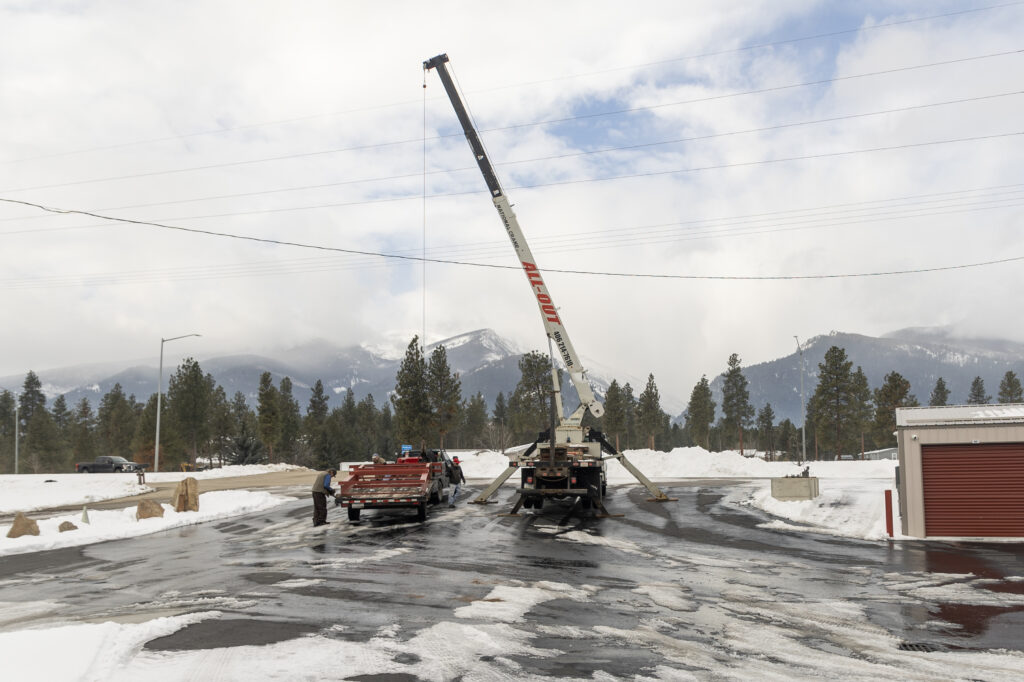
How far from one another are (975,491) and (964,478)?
0.41m

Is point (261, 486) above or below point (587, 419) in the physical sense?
below

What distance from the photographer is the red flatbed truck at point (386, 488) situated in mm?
20844

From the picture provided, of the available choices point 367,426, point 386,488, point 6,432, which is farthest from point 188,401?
point 6,432

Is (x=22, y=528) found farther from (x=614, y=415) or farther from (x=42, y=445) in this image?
(x=42, y=445)

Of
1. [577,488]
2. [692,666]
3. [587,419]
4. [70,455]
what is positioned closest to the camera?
[692,666]

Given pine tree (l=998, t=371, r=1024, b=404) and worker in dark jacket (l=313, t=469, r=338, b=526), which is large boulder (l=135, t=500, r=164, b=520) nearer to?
worker in dark jacket (l=313, t=469, r=338, b=526)

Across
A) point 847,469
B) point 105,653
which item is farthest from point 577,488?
point 847,469

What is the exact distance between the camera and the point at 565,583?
1212cm

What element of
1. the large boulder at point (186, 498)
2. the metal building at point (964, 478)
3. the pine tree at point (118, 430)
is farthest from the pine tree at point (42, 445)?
the metal building at point (964, 478)

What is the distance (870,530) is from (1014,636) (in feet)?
38.3

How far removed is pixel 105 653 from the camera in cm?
789

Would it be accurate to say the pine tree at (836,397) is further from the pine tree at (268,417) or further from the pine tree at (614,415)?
the pine tree at (268,417)

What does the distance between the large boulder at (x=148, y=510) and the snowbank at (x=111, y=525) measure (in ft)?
0.66

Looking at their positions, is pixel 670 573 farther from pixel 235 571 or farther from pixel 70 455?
pixel 70 455
